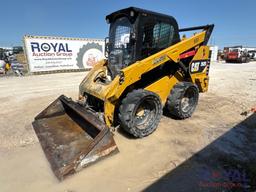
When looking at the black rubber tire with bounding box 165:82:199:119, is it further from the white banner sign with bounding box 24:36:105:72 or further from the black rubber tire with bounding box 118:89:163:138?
the white banner sign with bounding box 24:36:105:72

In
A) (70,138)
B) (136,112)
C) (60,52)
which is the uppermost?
(60,52)

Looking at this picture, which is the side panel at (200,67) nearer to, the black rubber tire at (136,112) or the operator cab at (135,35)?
the operator cab at (135,35)

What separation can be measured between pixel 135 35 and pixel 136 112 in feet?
4.89

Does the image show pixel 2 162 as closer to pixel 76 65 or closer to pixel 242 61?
pixel 76 65

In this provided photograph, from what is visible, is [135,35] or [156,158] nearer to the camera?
[156,158]

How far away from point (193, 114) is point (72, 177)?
3458mm

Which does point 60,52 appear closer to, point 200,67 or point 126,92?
point 200,67

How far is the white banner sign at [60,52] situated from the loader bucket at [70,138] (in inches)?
399

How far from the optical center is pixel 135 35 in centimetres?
353

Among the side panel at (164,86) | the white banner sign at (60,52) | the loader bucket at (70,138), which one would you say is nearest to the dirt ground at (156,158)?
the loader bucket at (70,138)

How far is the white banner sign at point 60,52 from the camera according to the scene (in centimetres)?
1257

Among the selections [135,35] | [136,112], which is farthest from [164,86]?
[135,35]

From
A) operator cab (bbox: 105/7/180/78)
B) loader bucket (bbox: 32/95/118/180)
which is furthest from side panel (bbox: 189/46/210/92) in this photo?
loader bucket (bbox: 32/95/118/180)

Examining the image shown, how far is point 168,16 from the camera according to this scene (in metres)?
4.10
